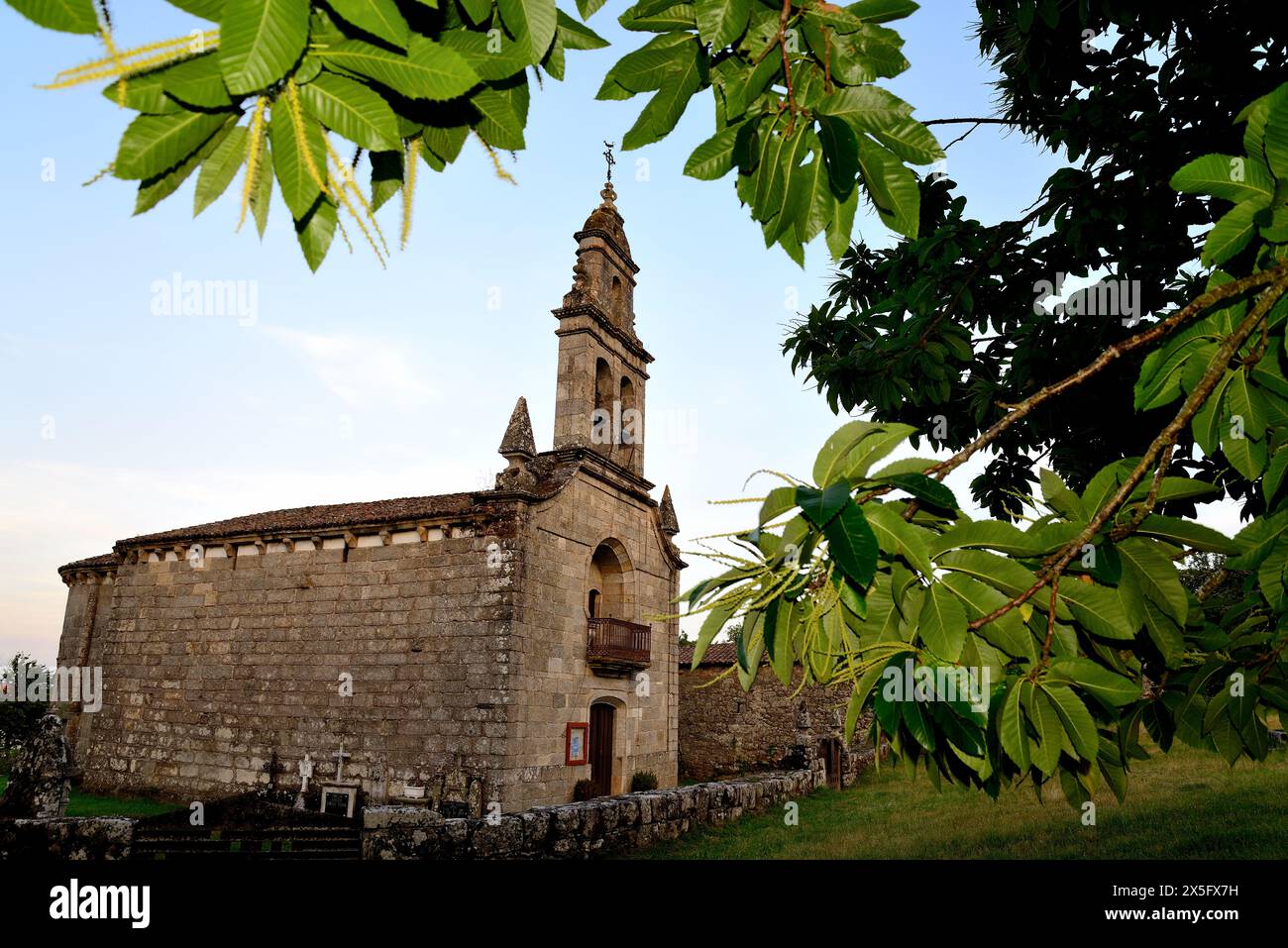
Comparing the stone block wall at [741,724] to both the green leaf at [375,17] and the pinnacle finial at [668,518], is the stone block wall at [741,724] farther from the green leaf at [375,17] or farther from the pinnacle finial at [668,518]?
the green leaf at [375,17]

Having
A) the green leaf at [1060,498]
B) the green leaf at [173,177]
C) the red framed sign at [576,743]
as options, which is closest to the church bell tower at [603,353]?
the red framed sign at [576,743]

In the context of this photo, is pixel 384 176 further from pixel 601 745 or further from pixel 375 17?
pixel 601 745

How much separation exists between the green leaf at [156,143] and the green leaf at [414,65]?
0.82 ft

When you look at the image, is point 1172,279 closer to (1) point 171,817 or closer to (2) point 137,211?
(2) point 137,211

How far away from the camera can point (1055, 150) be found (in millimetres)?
6586

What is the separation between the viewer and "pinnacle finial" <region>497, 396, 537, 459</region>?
15.0 m

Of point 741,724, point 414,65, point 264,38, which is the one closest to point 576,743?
point 741,724

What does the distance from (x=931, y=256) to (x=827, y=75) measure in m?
5.48

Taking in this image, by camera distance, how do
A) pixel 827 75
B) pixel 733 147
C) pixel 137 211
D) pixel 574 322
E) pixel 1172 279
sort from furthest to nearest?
pixel 574 322, pixel 1172 279, pixel 733 147, pixel 827 75, pixel 137 211

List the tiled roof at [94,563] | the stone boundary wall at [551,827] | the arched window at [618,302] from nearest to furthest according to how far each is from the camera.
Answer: the stone boundary wall at [551,827] → the arched window at [618,302] → the tiled roof at [94,563]

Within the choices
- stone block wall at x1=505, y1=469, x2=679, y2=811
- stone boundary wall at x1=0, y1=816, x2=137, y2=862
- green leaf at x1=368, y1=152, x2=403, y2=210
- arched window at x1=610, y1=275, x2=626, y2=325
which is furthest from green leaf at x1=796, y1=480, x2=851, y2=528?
arched window at x1=610, y1=275, x2=626, y2=325

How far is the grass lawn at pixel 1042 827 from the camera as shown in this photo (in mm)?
9070
